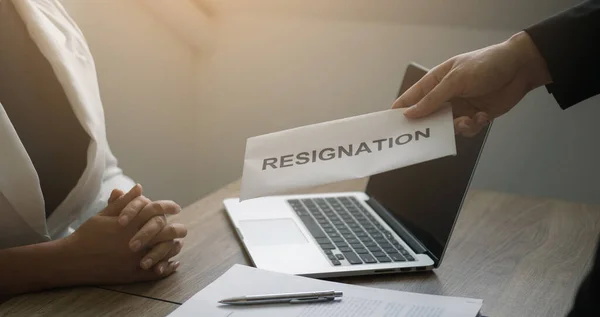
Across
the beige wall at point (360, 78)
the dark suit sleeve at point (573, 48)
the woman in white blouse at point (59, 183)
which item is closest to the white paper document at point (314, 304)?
the woman in white blouse at point (59, 183)

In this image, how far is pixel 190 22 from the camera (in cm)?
168

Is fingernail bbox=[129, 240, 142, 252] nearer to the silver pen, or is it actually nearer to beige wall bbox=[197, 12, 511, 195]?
the silver pen

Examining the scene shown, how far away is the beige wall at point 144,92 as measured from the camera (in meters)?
1.57

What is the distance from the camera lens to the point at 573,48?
0.79m

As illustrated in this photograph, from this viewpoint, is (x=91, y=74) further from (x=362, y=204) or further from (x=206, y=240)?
(x=362, y=204)

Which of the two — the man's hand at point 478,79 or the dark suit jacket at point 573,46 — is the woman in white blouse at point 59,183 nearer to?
the man's hand at point 478,79

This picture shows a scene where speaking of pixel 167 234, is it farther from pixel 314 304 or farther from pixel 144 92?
pixel 144 92

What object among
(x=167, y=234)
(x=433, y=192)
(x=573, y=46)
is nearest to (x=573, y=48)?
(x=573, y=46)

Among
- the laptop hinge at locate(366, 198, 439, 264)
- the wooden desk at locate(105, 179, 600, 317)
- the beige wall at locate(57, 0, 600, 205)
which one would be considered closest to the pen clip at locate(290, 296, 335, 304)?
the wooden desk at locate(105, 179, 600, 317)

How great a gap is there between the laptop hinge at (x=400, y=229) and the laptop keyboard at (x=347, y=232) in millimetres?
17

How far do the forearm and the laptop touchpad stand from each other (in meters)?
0.25

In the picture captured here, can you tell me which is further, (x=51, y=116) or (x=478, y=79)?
(x=51, y=116)

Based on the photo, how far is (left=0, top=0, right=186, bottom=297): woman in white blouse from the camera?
32.8 inches

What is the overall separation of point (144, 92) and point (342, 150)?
3.41 feet
